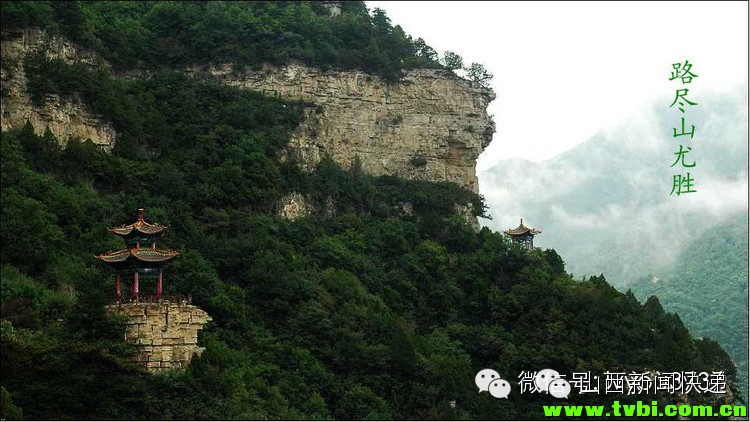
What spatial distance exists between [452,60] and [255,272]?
54.9 ft

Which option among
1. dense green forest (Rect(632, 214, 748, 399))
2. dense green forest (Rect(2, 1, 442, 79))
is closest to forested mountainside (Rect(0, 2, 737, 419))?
dense green forest (Rect(2, 1, 442, 79))

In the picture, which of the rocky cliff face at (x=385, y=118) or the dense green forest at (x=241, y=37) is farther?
the rocky cliff face at (x=385, y=118)

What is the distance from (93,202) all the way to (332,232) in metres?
9.20

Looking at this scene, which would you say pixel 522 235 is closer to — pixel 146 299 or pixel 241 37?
pixel 241 37

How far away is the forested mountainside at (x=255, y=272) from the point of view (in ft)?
96.5

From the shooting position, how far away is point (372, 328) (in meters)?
37.0

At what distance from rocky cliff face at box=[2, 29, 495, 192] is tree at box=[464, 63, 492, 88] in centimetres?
48

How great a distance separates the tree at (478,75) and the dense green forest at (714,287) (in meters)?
13.3

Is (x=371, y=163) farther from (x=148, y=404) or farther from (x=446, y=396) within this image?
(x=148, y=404)

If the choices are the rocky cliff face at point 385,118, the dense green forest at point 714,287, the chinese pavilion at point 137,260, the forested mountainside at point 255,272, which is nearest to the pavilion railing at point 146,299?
the chinese pavilion at point 137,260

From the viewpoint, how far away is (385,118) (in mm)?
48438

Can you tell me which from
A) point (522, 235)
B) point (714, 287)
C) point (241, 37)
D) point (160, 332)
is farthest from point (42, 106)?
point (714, 287)

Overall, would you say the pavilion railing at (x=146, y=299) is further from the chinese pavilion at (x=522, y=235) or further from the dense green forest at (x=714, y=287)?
Result: the dense green forest at (x=714, y=287)

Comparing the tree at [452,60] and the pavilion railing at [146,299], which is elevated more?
the tree at [452,60]
